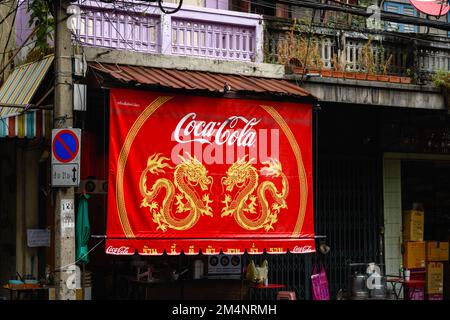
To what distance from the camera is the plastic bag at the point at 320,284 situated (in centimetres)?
1452

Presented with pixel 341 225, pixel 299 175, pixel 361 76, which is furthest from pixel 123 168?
pixel 341 225

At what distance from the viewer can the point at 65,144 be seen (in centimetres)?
1024

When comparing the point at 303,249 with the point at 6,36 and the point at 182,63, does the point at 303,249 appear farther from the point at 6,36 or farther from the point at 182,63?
the point at 6,36

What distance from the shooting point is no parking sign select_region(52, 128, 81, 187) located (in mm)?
10227

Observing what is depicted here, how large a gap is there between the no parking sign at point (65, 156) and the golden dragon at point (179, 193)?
4.17 feet

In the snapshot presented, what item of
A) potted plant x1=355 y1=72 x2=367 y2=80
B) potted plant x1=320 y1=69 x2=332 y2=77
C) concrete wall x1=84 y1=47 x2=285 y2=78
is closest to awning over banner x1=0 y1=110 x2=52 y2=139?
concrete wall x1=84 y1=47 x2=285 y2=78

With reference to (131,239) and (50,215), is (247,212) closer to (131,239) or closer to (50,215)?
(131,239)

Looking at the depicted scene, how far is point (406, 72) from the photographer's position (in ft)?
46.0

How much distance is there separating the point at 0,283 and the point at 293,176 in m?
5.08

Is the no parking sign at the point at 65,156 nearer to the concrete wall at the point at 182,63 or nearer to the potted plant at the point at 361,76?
the concrete wall at the point at 182,63

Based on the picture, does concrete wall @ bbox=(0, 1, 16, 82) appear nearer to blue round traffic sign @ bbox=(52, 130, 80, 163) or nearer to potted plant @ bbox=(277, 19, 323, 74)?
blue round traffic sign @ bbox=(52, 130, 80, 163)

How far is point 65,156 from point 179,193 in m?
1.90

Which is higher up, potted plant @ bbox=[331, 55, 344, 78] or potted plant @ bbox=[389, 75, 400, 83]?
potted plant @ bbox=[331, 55, 344, 78]

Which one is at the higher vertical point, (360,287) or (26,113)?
(26,113)
